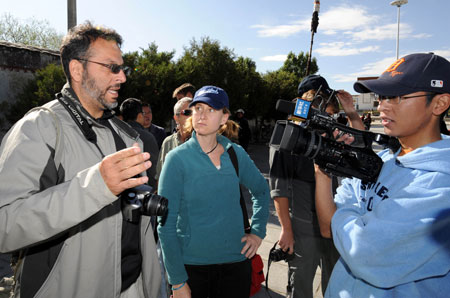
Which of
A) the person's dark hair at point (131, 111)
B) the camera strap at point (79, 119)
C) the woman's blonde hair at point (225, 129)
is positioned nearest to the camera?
the camera strap at point (79, 119)

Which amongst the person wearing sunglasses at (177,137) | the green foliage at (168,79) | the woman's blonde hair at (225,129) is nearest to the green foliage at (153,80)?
the green foliage at (168,79)

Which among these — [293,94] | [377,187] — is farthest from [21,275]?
[293,94]

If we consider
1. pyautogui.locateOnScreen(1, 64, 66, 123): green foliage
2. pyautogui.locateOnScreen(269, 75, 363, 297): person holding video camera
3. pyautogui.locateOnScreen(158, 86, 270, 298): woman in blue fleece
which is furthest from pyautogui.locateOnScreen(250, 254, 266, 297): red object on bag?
pyautogui.locateOnScreen(1, 64, 66, 123): green foliage

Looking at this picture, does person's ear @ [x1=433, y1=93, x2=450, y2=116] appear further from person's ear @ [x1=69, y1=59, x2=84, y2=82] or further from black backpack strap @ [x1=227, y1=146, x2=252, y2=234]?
person's ear @ [x1=69, y1=59, x2=84, y2=82]

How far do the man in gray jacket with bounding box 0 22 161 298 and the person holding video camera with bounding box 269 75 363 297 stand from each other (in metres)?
1.32

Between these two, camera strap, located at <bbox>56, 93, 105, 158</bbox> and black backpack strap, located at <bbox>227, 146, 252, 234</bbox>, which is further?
black backpack strap, located at <bbox>227, 146, 252, 234</bbox>

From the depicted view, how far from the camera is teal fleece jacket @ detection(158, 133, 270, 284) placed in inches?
82.6

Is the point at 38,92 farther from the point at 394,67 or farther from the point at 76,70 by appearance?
the point at 394,67

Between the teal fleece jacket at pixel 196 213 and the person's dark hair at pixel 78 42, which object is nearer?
the person's dark hair at pixel 78 42

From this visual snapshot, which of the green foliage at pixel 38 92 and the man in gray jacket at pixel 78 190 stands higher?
the green foliage at pixel 38 92

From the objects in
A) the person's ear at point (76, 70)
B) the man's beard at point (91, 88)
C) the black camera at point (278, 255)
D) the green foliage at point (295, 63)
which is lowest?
the black camera at point (278, 255)

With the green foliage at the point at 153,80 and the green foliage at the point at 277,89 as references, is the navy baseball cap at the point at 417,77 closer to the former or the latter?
the green foliage at the point at 153,80

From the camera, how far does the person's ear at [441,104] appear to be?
1.34 meters

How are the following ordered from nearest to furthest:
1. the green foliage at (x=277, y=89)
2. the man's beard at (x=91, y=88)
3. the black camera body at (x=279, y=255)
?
the man's beard at (x=91, y=88) < the black camera body at (x=279, y=255) < the green foliage at (x=277, y=89)
